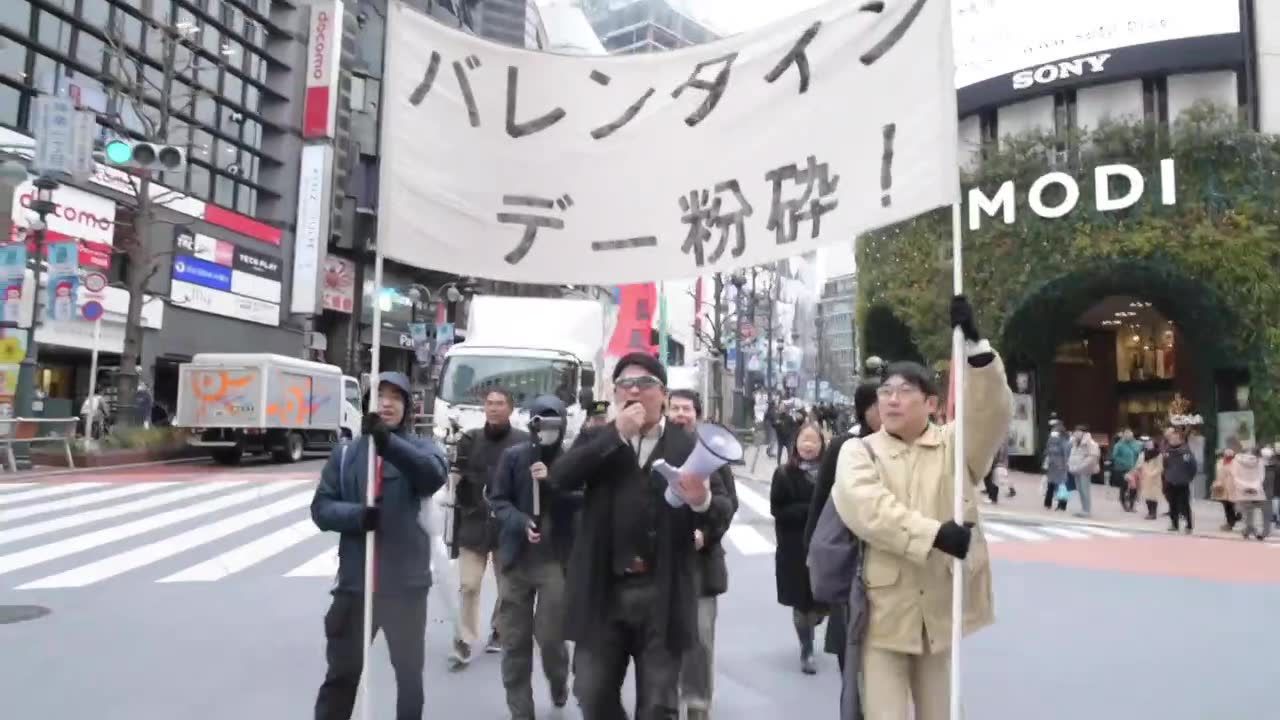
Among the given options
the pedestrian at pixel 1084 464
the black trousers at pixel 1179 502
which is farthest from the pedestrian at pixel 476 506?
the pedestrian at pixel 1084 464

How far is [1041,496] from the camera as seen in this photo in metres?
22.5

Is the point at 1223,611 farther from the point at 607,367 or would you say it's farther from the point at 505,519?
the point at 607,367

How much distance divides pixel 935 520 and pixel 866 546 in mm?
308

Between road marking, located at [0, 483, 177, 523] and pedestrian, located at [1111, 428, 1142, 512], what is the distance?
1881cm

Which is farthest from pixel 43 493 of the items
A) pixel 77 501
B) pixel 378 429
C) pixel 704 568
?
pixel 704 568

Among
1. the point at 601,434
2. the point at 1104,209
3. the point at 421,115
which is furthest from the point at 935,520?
the point at 1104,209

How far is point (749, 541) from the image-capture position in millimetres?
13047

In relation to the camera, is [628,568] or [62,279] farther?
[62,279]

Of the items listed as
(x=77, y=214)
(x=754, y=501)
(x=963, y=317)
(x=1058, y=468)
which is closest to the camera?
(x=963, y=317)

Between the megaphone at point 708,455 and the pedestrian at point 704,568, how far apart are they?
394 millimetres

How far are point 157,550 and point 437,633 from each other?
5265 mm

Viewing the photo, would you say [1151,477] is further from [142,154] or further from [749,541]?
[142,154]

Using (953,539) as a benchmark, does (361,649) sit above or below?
below

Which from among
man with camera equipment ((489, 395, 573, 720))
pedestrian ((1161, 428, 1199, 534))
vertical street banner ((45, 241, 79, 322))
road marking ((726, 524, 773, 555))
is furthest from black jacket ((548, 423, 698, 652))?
vertical street banner ((45, 241, 79, 322))
